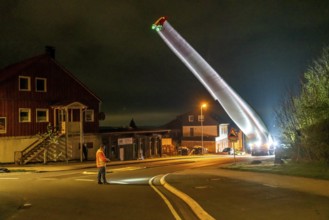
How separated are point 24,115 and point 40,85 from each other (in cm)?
371

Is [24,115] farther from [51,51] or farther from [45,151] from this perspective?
[51,51]

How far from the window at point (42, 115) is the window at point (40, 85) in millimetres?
2037

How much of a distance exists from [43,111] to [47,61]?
197 inches

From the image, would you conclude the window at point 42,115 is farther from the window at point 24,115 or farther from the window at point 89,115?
the window at point 89,115

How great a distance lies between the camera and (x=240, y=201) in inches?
479

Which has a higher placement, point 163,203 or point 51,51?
point 51,51

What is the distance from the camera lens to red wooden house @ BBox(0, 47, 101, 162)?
3947cm

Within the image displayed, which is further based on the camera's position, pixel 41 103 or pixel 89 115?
pixel 89 115

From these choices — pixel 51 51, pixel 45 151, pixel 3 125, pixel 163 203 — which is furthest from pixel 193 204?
pixel 51 51

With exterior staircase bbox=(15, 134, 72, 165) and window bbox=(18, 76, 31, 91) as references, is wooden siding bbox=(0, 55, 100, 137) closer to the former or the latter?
window bbox=(18, 76, 31, 91)

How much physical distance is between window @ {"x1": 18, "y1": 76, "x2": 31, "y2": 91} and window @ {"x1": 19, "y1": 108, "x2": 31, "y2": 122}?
1.96 meters

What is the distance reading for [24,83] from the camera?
4178 cm

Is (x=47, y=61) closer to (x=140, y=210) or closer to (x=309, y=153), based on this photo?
(x=309, y=153)

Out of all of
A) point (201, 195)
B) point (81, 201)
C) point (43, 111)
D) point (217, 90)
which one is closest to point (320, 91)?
point (201, 195)
